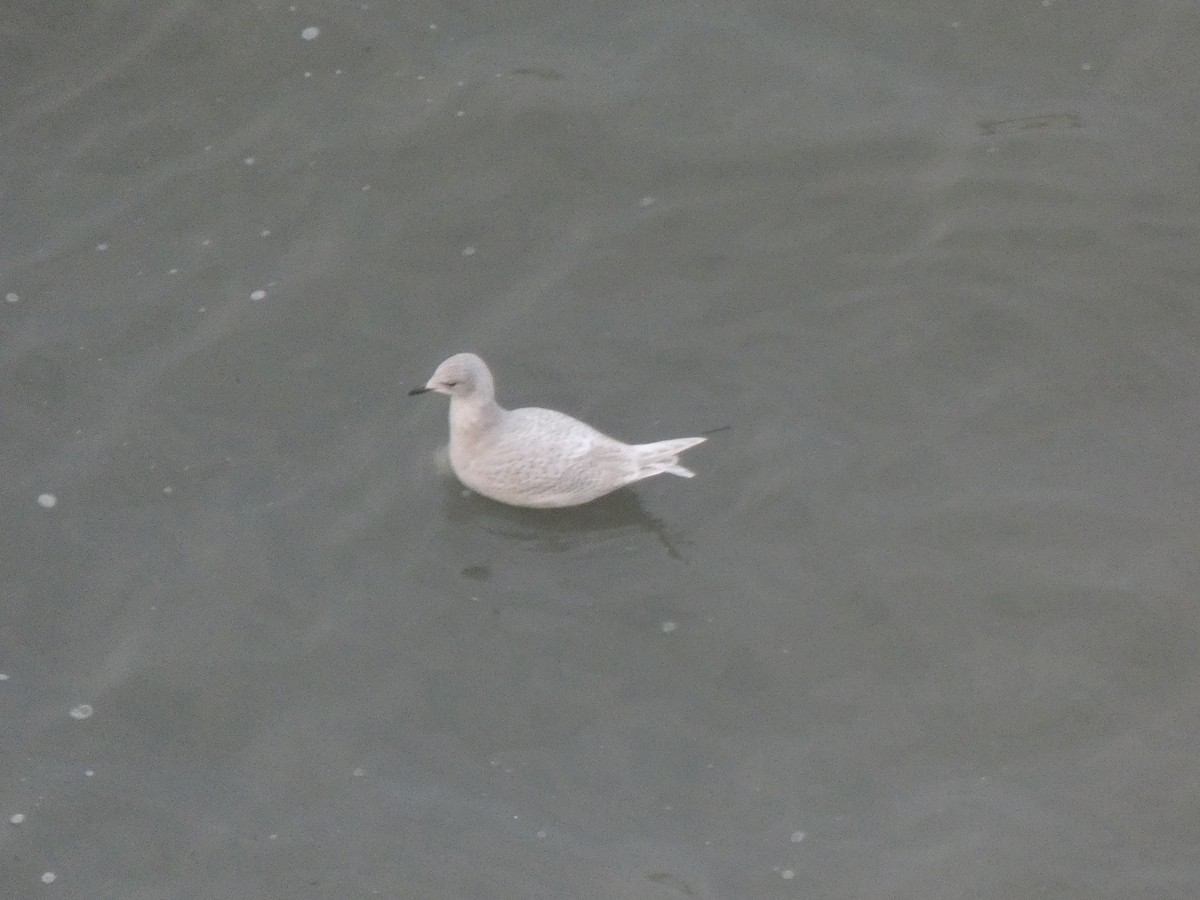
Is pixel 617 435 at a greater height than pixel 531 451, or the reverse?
pixel 531 451

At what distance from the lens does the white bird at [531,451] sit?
292 inches

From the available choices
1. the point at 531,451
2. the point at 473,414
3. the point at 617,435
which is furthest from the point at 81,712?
the point at 617,435

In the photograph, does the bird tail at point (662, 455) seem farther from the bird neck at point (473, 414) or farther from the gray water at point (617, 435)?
the bird neck at point (473, 414)

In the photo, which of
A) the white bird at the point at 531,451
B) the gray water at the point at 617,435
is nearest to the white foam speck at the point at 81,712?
the gray water at the point at 617,435

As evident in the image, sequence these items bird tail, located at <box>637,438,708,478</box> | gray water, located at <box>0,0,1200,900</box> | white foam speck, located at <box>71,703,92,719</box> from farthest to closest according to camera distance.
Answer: bird tail, located at <box>637,438,708,478</box>
white foam speck, located at <box>71,703,92,719</box>
gray water, located at <box>0,0,1200,900</box>

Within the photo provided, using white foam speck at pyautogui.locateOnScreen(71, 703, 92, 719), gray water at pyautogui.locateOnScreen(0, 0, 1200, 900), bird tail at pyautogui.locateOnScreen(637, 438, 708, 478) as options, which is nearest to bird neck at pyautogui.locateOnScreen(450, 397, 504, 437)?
gray water at pyautogui.locateOnScreen(0, 0, 1200, 900)

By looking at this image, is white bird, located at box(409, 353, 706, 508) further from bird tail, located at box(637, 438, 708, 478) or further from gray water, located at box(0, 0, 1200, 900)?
gray water, located at box(0, 0, 1200, 900)

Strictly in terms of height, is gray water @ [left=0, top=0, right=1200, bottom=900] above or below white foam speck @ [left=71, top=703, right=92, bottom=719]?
above

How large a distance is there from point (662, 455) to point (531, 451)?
1.84 ft

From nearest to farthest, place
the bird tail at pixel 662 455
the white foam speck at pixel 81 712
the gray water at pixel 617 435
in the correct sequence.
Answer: the gray water at pixel 617 435 < the white foam speck at pixel 81 712 < the bird tail at pixel 662 455

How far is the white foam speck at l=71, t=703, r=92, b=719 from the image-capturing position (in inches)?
280

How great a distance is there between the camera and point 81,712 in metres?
7.13

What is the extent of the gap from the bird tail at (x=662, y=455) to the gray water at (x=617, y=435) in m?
0.27

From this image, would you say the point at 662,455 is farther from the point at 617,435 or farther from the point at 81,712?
the point at 81,712
